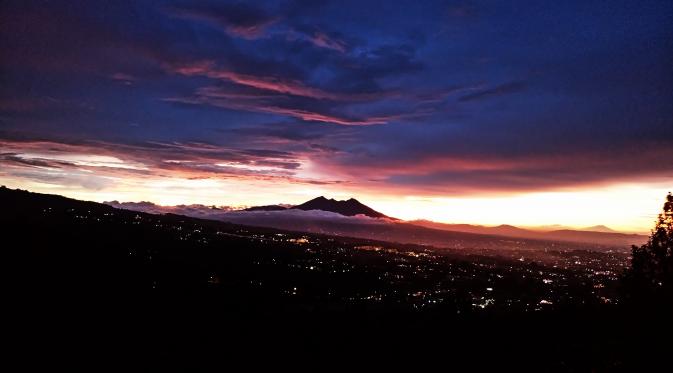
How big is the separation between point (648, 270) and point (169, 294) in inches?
3035

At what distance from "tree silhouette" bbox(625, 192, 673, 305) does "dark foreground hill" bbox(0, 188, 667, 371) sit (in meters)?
2.01

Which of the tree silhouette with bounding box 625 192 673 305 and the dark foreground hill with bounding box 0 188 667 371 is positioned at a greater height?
the tree silhouette with bounding box 625 192 673 305

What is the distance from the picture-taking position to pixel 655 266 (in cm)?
2459

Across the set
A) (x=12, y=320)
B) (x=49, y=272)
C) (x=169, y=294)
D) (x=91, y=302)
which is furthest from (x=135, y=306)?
(x=49, y=272)

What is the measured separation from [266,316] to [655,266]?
2292 inches

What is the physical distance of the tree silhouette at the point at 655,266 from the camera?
23.2 metres

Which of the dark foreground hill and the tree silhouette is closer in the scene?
the tree silhouette

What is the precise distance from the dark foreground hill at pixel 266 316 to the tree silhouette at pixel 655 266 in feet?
6.59

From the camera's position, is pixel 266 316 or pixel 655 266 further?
pixel 266 316

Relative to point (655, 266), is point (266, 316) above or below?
below

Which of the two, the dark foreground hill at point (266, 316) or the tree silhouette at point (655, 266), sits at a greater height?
the tree silhouette at point (655, 266)

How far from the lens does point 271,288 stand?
100312mm

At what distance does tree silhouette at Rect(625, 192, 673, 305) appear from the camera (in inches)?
912

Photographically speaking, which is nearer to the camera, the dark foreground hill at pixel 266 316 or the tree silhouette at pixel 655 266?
the tree silhouette at pixel 655 266
